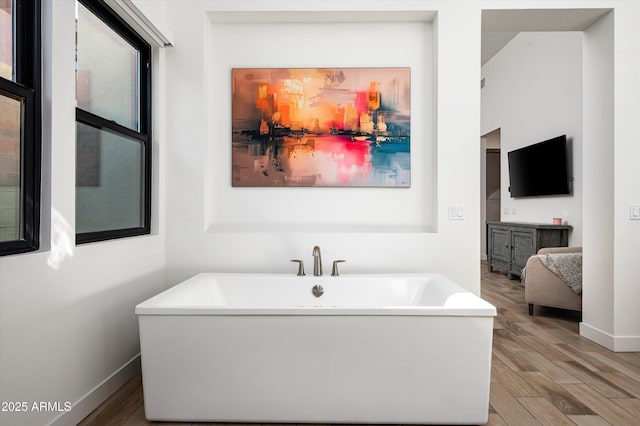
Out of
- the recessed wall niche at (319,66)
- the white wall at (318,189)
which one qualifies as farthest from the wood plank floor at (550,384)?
the recessed wall niche at (319,66)

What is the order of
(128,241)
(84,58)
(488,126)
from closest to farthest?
1. (84,58)
2. (128,241)
3. (488,126)

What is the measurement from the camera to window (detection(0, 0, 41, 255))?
1.57 metres

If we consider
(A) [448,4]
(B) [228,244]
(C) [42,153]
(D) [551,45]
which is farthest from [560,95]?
(C) [42,153]

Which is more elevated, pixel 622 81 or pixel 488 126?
pixel 488 126

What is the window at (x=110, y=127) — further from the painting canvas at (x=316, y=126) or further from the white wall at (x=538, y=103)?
the white wall at (x=538, y=103)

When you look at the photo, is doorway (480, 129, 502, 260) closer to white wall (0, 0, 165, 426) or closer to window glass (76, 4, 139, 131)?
window glass (76, 4, 139, 131)

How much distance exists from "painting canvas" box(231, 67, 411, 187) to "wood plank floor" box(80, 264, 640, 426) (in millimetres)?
1426

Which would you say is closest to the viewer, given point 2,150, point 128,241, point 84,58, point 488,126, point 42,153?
point 2,150

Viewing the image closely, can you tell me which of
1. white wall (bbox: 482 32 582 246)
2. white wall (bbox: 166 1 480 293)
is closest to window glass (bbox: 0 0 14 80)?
white wall (bbox: 166 1 480 293)

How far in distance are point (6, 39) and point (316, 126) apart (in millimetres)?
1865

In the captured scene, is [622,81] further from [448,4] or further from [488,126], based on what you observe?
[488,126]

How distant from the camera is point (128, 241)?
2408 millimetres

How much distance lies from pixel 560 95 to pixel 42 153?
5.27 metres

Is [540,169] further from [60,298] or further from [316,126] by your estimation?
[60,298]
